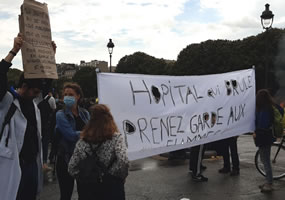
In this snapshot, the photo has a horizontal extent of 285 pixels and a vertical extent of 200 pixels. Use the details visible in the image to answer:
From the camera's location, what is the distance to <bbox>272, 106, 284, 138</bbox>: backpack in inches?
230

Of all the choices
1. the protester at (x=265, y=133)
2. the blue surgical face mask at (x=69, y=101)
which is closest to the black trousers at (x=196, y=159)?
the protester at (x=265, y=133)

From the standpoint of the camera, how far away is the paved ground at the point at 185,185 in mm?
5688

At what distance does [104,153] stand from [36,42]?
1200mm

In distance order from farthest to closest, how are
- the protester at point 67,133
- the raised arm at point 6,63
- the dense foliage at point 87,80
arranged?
the dense foliage at point 87,80 → the protester at point 67,133 → the raised arm at point 6,63

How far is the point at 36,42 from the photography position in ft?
10.6

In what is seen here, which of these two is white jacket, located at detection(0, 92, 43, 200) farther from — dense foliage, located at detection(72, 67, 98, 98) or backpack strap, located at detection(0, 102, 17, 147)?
dense foliage, located at detection(72, 67, 98, 98)

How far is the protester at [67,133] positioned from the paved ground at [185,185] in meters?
1.81

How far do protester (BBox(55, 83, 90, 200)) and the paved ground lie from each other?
5.93 ft

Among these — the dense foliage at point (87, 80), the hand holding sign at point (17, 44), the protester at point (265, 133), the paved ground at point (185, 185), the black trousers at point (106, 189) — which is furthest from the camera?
the dense foliage at point (87, 80)

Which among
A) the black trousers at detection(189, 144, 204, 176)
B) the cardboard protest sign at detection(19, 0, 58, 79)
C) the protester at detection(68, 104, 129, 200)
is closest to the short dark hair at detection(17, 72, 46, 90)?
the cardboard protest sign at detection(19, 0, 58, 79)

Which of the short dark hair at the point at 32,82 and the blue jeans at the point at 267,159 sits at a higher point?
the short dark hair at the point at 32,82

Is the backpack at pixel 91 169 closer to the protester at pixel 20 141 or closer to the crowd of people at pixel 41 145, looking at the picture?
the crowd of people at pixel 41 145

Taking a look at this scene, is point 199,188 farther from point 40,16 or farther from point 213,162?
point 40,16

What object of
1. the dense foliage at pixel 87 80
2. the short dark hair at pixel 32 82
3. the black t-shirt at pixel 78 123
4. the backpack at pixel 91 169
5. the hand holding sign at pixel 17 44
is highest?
the dense foliage at pixel 87 80
